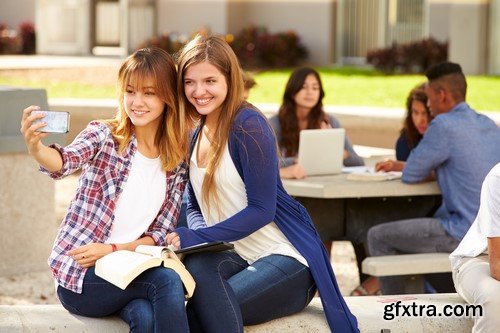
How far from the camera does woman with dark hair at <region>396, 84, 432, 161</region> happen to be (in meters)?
6.38

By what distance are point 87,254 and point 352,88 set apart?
42.0ft

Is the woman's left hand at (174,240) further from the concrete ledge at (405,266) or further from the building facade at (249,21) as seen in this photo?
the building facade at (249,21)

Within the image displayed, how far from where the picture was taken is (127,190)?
156 inches

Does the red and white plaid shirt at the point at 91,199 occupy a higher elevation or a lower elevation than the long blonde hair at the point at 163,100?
lower

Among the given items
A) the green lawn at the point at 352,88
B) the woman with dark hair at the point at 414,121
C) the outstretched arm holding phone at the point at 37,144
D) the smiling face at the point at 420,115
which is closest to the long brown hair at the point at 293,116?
the woman with dark hair at the point at 414,121

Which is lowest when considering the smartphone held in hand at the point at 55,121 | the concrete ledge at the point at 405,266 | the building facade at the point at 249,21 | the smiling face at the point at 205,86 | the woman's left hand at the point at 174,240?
the concrete ledge at the point at 405,266

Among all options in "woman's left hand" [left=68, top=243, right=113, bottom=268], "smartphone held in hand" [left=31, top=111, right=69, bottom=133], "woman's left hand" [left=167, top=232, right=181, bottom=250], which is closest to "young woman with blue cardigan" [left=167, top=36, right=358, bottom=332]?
"woman's left hand" [left=167, top=232, right=181, bottom=250]

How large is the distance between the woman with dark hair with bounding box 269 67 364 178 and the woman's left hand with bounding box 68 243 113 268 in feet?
9.91

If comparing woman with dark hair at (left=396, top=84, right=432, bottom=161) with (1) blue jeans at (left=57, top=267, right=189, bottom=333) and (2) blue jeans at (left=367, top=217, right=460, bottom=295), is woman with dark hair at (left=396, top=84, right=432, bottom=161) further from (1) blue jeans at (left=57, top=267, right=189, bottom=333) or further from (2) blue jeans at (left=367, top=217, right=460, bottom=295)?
(1) blue jeans at (left=57, top=267, right=189, bottom=333)

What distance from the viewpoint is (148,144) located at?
13.4 ft

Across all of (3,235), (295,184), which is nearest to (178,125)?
(295,184)

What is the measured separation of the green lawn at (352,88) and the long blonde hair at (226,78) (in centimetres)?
911

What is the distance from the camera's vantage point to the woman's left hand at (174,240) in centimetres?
393

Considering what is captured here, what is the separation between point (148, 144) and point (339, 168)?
2.34m
